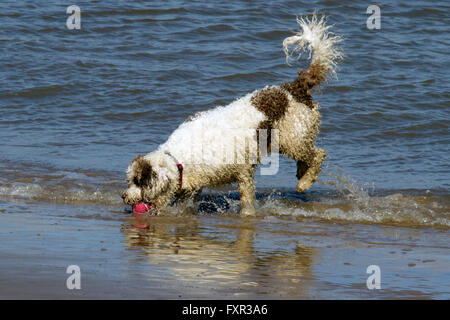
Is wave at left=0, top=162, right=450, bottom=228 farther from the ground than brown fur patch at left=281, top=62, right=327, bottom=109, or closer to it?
closer to it

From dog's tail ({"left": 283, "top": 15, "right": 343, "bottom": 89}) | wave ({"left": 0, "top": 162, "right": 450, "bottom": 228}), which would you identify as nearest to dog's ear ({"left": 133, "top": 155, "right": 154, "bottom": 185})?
wave ({"left": 0, "top": 162, "right": 450, "bottom": 228})

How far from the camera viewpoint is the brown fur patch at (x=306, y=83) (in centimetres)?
974

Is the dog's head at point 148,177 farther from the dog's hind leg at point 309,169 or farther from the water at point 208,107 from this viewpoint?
the dog's hind leg at point 309,169

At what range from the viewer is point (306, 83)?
974 centimetres

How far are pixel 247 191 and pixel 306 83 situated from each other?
1.55 metres

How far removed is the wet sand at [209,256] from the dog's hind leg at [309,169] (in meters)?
1.03

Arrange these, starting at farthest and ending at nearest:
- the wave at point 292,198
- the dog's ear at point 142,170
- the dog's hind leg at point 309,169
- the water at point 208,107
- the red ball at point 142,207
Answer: the dog's hind leg at point 309,169 < the wave at point 292,198 < the red ball at point 142,207 < the dog's ear at point 142,170 < the water at point 208,107

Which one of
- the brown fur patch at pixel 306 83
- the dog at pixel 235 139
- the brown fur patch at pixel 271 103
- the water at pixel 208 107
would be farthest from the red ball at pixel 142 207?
the brown fur patch at pixel 306 83

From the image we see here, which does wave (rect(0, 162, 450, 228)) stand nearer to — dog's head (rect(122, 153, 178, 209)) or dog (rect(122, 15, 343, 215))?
dog (rect(122, 15, 343, 215))

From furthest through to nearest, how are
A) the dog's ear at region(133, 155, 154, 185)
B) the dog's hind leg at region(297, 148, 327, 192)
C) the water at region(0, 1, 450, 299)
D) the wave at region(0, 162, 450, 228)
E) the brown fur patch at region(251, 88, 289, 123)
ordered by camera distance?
the dog's hind leg at region(297, 148, 327, 192) → the wave at region(0, 162, 450, 228) → the brown fur patch at region(251, 88, 289, 123) → the dog's ear at region(133, 155, 154, 185) → the water at region(0, 1, 450, 299)

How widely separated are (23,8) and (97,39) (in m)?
3.58

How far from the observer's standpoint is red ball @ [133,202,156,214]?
358 inches

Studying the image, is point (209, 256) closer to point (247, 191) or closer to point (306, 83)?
point (247, 191)

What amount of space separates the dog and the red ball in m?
0.06
